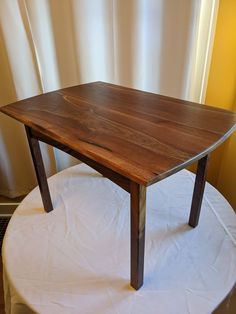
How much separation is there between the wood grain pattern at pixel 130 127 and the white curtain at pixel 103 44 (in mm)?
304

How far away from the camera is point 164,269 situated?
2.45ft

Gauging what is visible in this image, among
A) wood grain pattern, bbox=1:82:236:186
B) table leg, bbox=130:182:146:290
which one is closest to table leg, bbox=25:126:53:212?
wood grain pattern, bbox=1:82:236:186

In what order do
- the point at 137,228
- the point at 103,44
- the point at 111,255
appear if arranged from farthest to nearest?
the point at 103,44 < the point at 111,255 < the point at 137,228

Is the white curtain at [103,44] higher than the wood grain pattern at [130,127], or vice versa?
the white curtain at [103,44]

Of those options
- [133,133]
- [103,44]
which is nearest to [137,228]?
[133,133]

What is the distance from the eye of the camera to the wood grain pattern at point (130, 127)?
0.49 metres

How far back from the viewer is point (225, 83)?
44.4 inches

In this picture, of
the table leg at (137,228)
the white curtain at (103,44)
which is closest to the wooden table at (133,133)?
the table leg at (137,228)

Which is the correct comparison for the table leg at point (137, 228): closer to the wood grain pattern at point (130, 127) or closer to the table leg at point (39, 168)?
the wood grain pattern at point (130, 127)

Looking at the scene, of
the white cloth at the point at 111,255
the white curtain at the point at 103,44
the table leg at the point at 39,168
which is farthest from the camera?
the white curtain at the point at 103,44

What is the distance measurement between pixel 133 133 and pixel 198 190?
0.34 metres

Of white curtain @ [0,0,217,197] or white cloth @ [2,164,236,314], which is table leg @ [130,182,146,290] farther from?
white curtain @ [0,0,217,197]

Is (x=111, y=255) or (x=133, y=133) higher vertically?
(x=133, y=133)

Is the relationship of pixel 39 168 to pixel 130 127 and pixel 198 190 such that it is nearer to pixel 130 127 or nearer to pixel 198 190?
pixel 130 127
